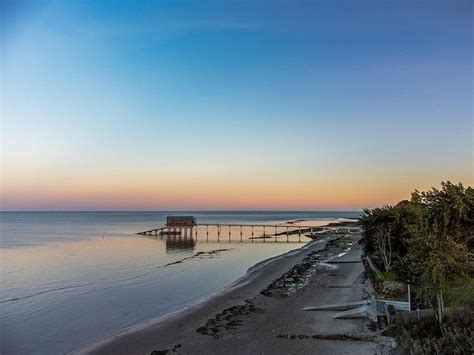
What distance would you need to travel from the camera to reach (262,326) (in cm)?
1770

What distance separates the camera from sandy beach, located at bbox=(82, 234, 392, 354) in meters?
15.0

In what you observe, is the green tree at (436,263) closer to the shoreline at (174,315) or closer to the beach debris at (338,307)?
the beach debris at (338,307)

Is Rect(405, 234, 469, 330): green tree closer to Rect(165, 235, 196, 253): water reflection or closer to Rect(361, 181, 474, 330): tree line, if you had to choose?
Rect(361, 181, 474, 330): tree line

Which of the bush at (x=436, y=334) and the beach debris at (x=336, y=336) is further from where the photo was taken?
the beach debris at (x=336, y=336)

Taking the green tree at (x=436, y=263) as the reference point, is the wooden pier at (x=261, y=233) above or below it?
below

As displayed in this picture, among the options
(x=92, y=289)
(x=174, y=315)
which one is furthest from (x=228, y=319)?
(x=92, y=289)

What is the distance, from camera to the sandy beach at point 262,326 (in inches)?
591

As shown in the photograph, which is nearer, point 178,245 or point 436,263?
point 436,263

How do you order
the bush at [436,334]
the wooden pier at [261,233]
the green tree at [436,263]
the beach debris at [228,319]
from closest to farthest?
1. the bush at [436,334]
2. the green tree at [436,263]
3. the beach debris at [228,319]
4. the wooden pier at [261,233]

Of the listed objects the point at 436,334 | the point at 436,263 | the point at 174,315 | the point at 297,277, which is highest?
the point at 436,263

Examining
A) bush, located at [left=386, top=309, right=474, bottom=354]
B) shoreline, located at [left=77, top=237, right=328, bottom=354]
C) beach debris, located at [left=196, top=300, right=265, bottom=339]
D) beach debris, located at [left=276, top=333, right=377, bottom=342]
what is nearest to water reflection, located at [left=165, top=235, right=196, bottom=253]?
shoreline, located at [left=77, top=237, right=328, bottom=354]

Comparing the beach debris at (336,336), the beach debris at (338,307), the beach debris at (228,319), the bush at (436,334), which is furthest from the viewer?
the beach debris at (338,307)

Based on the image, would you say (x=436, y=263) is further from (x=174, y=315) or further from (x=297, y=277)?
(x=297, y=277)

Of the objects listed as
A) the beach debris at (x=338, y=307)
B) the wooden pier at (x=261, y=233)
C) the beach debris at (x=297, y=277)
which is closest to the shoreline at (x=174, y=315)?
the beach debris at (x=297, y=277)
